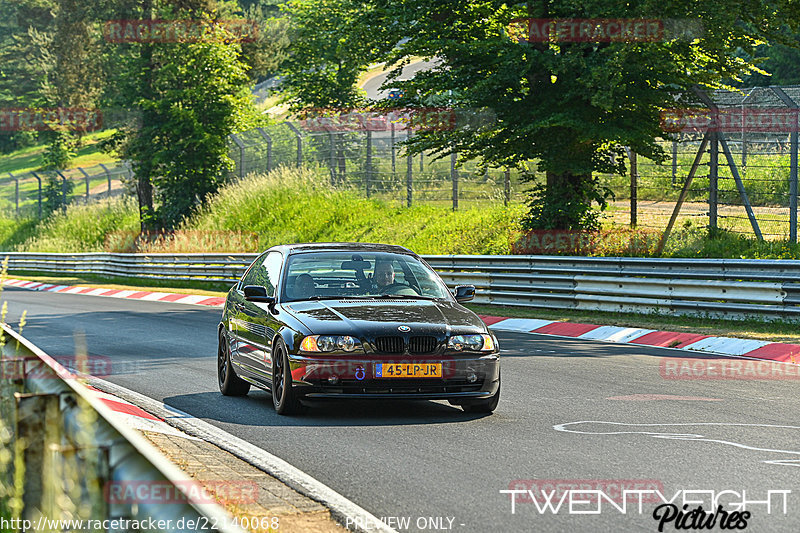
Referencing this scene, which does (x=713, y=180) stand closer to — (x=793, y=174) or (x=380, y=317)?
(x=793, y=174)

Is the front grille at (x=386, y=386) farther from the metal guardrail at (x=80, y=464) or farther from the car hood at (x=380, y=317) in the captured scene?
the metal guardrail at (x=80, y=464)

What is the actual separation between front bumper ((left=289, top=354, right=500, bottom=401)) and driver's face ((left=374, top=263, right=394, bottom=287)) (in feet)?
5.32

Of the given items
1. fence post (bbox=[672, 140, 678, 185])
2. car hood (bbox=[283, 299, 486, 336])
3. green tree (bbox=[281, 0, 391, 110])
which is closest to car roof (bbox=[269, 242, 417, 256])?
car hood (bbox=[283, 299, 486, 336])

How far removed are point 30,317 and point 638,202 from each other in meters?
13.3

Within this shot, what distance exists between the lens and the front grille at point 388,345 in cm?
916

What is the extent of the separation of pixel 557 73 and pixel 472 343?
1233cm

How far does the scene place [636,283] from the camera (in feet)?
61.8

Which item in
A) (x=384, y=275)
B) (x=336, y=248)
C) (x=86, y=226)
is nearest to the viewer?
(x=384, y=275)

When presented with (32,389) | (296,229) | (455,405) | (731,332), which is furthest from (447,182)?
(32,389)

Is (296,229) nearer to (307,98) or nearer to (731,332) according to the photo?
(307,98)

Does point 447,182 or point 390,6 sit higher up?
point 390,6

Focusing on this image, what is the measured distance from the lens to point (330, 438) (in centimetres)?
853

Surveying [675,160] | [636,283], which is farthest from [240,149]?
[636,283]

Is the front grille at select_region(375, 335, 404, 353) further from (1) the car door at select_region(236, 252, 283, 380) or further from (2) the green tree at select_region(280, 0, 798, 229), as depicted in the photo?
(2) the green tree at select_region(280, 0, 798, 229)
